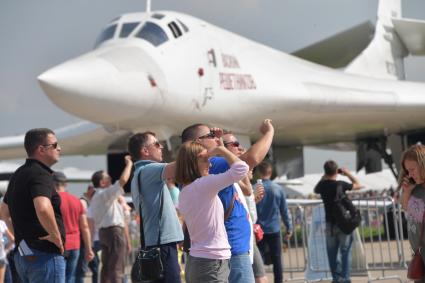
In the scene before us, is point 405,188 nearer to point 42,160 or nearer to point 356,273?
point 42,160

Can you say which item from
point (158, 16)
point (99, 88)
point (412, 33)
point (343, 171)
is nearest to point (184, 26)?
point (158, 16)

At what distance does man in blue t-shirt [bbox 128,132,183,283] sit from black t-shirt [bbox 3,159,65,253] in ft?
1.80

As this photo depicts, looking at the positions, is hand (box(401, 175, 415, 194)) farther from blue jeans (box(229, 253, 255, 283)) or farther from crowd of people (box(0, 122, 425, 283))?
blue jeans (box(229, 253, 255, 283))

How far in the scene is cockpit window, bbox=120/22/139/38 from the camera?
13914 mm

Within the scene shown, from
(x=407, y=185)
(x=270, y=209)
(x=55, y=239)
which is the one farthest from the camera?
(x=270, y=209)

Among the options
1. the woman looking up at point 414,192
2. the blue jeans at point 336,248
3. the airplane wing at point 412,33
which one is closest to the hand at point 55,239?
the woman looking up at point 414,192

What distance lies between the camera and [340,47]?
25.0 meters

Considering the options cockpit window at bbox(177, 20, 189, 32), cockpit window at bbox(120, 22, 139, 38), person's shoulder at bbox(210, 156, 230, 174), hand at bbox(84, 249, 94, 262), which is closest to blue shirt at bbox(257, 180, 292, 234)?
hand at bbox(84, 249, 94, 262)

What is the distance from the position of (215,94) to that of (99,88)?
2.69 m

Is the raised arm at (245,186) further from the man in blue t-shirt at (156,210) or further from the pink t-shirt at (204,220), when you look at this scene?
the pink t-shirt at (204,220)

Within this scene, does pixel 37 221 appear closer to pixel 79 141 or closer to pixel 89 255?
pixel 89 255

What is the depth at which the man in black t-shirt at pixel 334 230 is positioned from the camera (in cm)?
955

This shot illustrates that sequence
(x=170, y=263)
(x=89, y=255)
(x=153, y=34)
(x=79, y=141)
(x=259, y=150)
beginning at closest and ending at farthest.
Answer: (x=259, y=150), (x=170, y=263), (x=89, y=255), (x=153, y=34), (x=79, y=141)

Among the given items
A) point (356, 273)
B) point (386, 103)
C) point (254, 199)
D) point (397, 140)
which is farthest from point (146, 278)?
point (397, 140)
